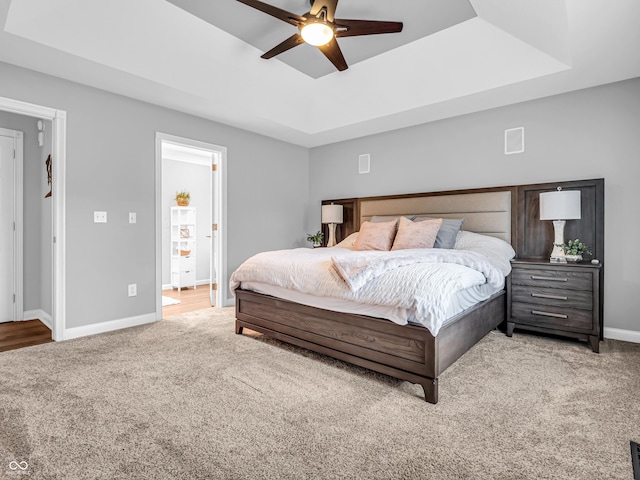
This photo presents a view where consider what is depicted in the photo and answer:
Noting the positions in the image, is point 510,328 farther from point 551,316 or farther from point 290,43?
point 290,43

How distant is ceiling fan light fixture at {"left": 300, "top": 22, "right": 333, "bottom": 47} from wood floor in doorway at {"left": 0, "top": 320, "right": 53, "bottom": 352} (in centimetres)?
348

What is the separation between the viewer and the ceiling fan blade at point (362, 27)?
2.48 metres

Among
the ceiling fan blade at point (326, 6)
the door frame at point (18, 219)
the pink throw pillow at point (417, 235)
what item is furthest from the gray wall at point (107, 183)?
the pink throw pillow at point (417, 235)

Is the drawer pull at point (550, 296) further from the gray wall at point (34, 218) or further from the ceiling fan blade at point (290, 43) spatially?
the gray wall at point (34, 218)

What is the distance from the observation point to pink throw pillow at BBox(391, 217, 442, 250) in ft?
11.6

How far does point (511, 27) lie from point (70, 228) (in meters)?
4.22

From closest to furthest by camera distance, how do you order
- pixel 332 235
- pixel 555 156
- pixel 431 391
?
pixel 431 391, pixel 555 156, pixel 332 235

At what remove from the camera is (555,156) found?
3559 mm

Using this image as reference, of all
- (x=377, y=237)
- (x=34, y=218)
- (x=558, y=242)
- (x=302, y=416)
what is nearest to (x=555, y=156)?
(x=558, y=242)

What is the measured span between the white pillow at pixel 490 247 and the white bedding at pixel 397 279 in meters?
0.36

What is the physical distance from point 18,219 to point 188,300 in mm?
2198

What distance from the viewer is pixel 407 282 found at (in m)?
2.13

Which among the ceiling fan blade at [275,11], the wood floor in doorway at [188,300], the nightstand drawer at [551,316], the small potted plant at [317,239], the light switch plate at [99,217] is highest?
the ceiling fan blade at [275,11]

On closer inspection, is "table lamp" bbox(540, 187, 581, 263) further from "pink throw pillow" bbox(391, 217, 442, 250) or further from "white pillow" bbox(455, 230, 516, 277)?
"pink throw pillow" bbox(391, 217, 442, 250)
